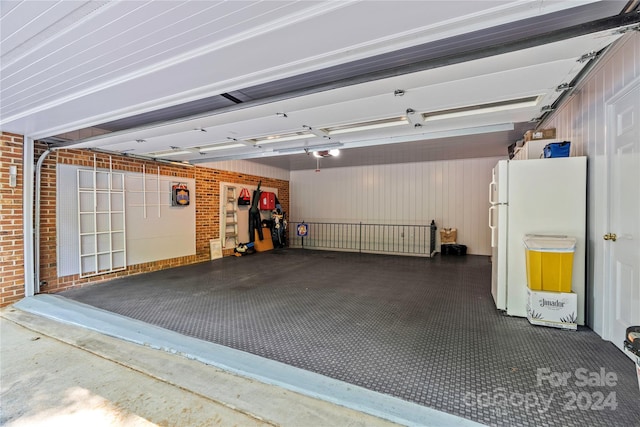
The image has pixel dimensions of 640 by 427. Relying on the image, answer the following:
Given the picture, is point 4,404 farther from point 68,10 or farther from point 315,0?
point 315,0

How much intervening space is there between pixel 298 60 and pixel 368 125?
1.75 m

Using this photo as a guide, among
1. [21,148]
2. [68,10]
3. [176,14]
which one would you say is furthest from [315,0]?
[21,148]

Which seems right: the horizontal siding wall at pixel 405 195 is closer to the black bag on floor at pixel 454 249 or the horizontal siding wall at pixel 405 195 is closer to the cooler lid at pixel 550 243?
the black bag on floor at pixel 454 249

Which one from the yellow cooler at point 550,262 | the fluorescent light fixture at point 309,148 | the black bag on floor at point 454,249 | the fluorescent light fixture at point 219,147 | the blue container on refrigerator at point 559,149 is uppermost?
the fluorescent light fixture at point 219,147

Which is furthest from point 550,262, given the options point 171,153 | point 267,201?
point 267,201

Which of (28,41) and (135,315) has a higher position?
(28,41)

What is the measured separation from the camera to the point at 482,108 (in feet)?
9.65

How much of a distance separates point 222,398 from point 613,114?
4012 mm

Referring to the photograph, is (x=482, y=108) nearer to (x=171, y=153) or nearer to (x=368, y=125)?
(x=368, y=125)

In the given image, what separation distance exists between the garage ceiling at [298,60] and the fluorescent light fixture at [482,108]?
0.04ft

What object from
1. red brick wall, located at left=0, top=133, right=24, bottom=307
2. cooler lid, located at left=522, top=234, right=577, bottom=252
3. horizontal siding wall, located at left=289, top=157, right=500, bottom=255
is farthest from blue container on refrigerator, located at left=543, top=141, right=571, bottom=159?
red brick wall, located at left=0, top=133, right=24, bottom=307

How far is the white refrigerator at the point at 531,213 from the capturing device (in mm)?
2902

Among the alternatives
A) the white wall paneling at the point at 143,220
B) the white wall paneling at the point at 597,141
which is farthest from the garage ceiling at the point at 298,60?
the white wall paneling at the point at 143,220

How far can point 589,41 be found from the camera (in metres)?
1.71
